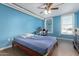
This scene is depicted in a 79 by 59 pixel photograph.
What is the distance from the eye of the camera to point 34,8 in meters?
1.92

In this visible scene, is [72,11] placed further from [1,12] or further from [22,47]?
[1,12]

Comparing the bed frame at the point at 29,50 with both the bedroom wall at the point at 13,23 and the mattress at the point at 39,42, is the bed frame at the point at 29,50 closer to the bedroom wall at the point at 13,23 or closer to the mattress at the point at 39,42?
the mattress at the point at 39,42

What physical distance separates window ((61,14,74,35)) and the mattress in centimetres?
29

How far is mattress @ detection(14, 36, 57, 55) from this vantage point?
5.78 ft

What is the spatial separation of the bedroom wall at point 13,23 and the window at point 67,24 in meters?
0.45

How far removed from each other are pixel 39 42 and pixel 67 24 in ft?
2.31

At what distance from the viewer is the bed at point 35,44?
5.81 feet

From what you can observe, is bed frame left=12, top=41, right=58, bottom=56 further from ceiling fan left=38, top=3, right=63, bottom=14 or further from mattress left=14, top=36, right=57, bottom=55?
ceiling fan left=38, top=3, right=63, bottom=14

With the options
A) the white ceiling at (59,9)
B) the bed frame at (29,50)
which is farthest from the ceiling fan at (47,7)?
the bed frame at (29,50)

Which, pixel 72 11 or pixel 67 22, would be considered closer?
pixel 72 11

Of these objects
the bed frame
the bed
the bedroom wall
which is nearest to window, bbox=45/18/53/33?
the bedroom wall

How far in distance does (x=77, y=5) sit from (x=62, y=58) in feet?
3.60

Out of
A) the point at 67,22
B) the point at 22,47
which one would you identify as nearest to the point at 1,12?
the point at 22,47

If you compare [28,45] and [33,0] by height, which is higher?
[33,0]
